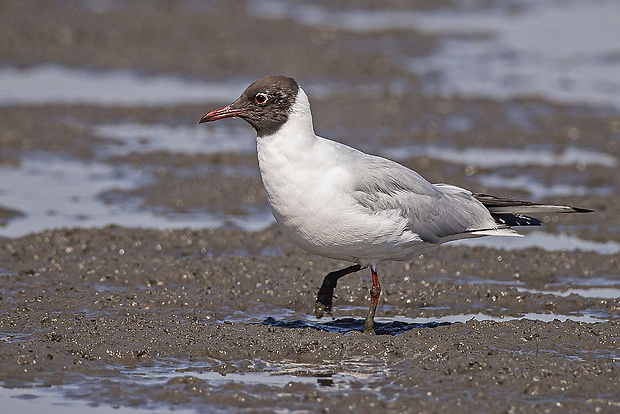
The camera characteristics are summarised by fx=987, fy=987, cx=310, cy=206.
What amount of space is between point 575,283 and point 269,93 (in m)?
3.72

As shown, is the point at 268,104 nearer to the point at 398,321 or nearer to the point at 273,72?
the point at 398,321

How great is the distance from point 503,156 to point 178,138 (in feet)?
15.3

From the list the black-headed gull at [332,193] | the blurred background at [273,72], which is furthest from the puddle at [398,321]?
the blurred background at [273,72]

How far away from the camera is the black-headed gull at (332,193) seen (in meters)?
7.27

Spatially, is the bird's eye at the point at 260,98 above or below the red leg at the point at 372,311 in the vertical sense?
above

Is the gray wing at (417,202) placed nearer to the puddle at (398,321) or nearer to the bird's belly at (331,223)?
the bird's belly at (331,223)

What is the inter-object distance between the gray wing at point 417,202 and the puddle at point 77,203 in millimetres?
3252

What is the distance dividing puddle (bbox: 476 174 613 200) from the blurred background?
0.04 m

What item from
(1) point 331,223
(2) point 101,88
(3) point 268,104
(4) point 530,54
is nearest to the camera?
(1) point 331,223

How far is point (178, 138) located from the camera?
14.3m

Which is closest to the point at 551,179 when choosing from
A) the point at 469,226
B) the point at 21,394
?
the point at 469,226

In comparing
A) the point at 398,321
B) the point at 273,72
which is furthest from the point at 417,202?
the point at 273,72

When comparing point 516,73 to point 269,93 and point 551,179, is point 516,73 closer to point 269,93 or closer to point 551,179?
point 551,179

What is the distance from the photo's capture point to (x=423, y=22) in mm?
22891
